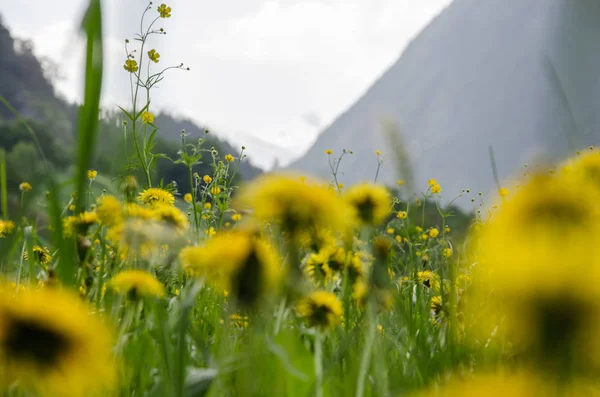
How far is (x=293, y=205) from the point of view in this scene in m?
0.53

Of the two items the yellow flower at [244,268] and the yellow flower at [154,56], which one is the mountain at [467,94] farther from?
the yellow flower at [244,268]

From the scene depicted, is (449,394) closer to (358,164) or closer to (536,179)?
(536,179)

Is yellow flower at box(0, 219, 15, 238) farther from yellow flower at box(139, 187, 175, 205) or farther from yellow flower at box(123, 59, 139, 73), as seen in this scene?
yellow flower at box(123, 59, 139, 73)

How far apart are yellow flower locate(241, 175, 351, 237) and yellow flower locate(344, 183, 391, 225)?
0.31m

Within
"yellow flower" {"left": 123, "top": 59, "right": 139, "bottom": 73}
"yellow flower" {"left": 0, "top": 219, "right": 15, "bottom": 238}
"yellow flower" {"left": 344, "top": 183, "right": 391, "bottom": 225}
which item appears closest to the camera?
"yellow flower" {"left": 344, "top": 183, "right": 391, "bottom": 225}

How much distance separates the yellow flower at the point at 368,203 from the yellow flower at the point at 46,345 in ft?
1.87

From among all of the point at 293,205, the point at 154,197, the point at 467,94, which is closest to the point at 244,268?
the point at 293,205

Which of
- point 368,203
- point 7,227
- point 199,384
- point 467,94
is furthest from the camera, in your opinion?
point 467,94

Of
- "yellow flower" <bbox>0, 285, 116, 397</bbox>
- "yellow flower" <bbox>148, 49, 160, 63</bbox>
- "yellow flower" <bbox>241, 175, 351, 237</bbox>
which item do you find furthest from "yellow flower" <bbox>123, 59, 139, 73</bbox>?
"yellow flower" <bbox>0, 285, 116, 397</bbox>

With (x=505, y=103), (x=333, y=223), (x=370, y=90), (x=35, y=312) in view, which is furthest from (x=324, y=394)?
(x=370, y=90)

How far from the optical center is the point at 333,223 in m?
0.55

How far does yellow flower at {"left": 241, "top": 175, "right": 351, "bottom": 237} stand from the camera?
0.53 m

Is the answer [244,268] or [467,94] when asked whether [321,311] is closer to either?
[244,268]

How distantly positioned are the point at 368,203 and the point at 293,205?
0.37m
